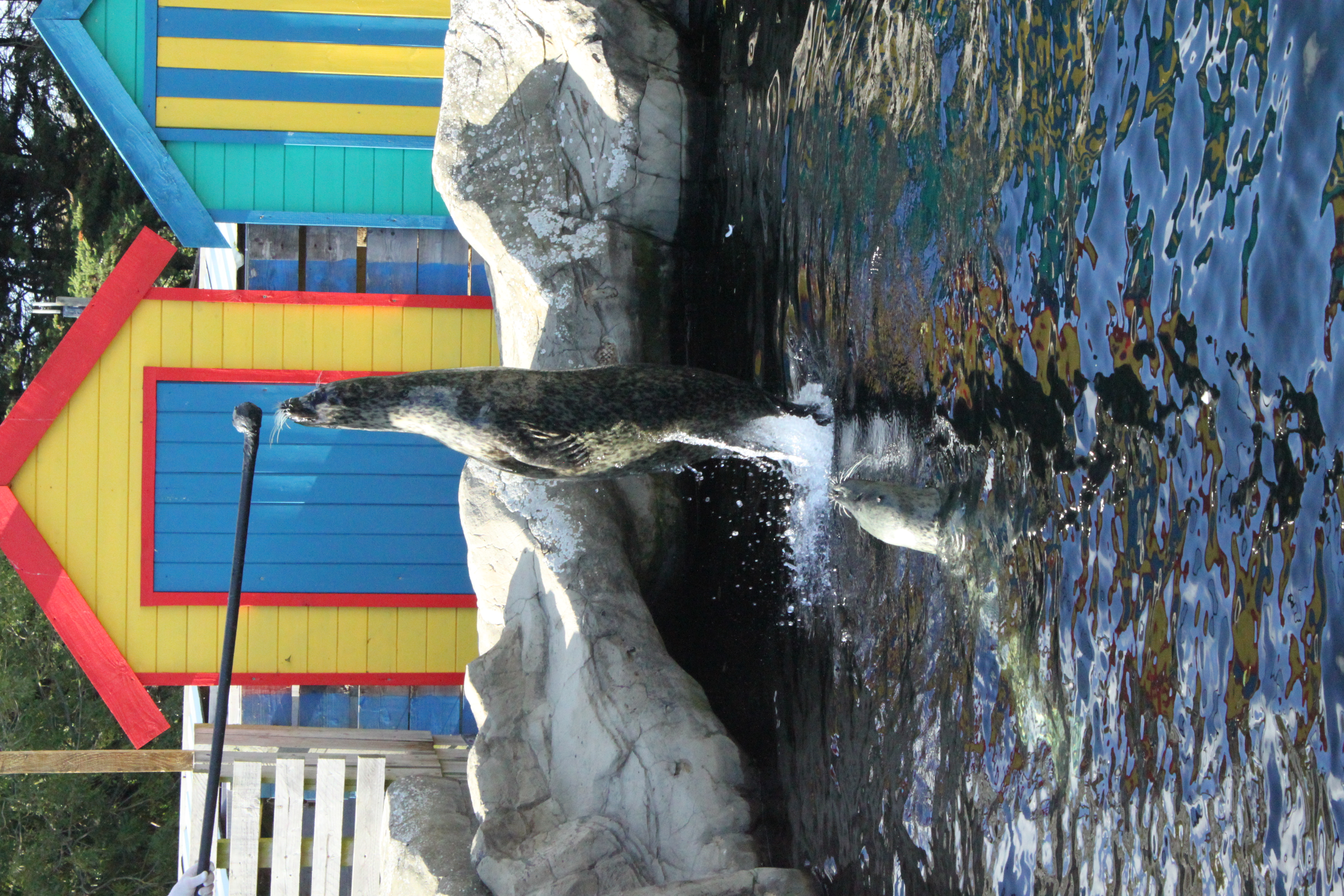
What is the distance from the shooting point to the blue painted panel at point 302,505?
780 cm

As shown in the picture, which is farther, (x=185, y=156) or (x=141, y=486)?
(x=185, y=156)

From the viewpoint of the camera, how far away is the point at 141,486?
7793 mm

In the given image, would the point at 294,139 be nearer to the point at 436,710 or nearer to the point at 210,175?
the point at 210,175

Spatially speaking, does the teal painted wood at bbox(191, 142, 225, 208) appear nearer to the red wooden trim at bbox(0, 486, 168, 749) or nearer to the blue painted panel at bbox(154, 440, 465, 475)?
the blue painted panel at bbox(154, 440, 465, 475)

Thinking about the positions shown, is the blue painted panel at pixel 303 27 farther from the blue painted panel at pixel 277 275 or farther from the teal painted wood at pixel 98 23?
the blue painted panel at pixel 277 275

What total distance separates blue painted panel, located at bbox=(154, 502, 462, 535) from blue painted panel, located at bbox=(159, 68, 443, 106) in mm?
2682

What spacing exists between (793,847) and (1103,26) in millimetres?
3332

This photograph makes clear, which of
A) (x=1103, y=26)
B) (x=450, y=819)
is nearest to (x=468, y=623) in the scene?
(x=450, y=819)

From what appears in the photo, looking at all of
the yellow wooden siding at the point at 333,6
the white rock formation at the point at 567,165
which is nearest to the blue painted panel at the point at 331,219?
the yellow wooden siding at the point at 333,6

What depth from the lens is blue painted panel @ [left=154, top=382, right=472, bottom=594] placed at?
7.80m

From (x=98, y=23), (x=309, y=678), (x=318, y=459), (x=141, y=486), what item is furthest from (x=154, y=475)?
(x=98, y=23)

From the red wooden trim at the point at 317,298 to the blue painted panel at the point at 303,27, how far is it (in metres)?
1.33

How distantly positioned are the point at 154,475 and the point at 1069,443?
6.21 m

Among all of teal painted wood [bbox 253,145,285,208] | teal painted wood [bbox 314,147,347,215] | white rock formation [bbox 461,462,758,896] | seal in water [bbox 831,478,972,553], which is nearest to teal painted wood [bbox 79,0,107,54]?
teal painted wood [bbox 253,145,285,208]
